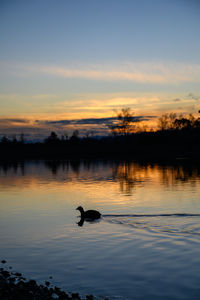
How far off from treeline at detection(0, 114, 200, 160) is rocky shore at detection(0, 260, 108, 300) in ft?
295

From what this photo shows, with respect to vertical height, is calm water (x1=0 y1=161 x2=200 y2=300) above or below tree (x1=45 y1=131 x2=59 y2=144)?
below

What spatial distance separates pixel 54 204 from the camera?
25891mm

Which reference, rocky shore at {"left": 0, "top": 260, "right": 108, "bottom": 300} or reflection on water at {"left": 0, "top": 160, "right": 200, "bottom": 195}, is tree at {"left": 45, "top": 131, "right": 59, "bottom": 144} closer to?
reflection on water at {"left": 0, "top": 160, "right": 200, "bottom": 195}

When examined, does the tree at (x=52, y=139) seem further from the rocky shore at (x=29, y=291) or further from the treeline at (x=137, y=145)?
the rocky shore at (x=29, y=291)

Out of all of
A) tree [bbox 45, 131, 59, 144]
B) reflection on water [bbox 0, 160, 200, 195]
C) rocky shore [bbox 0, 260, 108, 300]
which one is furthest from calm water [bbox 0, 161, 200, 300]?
tree [bbox 45, 131, 59, 144]

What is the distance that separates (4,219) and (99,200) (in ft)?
26.8

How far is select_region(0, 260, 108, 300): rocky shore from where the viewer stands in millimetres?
9250

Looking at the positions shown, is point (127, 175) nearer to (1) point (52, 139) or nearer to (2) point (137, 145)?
(2) point (137, 145)

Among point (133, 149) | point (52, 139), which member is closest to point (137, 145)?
point (133, 149)

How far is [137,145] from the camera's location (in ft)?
422

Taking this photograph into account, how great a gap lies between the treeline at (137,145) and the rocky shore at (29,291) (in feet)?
295

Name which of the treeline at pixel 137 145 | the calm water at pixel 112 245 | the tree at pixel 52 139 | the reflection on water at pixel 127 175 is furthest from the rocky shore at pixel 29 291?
the tree at pixel 52 139

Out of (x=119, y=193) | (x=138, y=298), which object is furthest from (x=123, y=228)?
(x=119, y=193)

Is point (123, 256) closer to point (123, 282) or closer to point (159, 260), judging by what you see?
point (159, 260)
